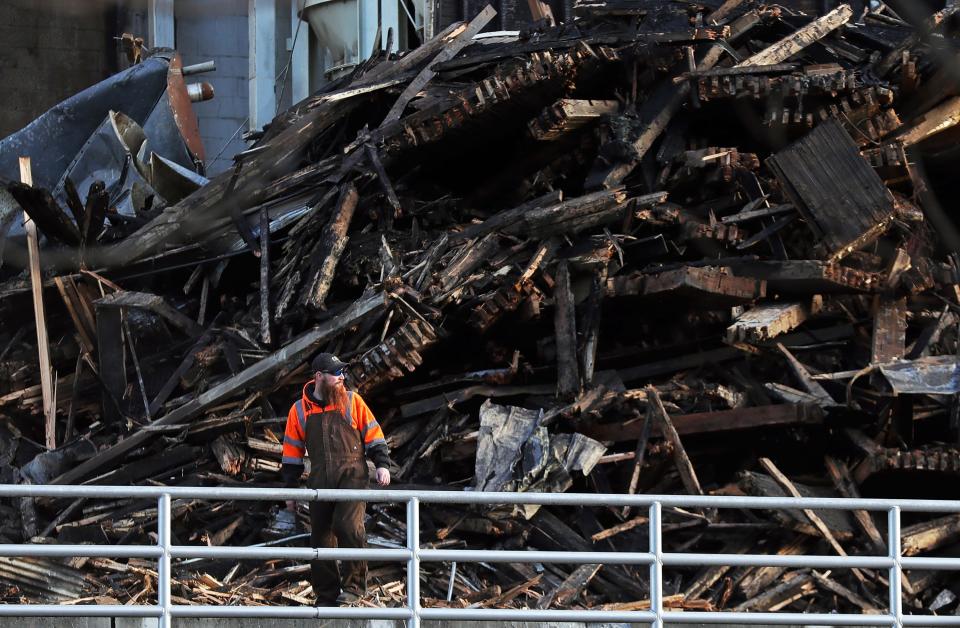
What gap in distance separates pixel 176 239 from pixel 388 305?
11.7 feet

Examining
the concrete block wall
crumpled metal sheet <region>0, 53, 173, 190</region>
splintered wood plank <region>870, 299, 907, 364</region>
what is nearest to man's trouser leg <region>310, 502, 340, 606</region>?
splintered wood plank <region>870, 299, 907, 364</region>

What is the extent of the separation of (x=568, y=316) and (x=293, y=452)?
12.6 ft

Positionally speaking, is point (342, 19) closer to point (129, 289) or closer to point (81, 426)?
point (129, 289)

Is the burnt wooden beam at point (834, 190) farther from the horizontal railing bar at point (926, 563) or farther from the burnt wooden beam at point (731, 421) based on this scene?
the horizontal railing bar at point (926, 563)

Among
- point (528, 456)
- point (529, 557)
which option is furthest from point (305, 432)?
point (528, 456)

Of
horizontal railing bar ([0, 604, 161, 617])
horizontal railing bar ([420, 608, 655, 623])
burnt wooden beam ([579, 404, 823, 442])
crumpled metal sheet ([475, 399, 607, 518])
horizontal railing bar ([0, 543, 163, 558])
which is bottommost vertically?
crumpled metal sheet ([475, 399, 607, 518])


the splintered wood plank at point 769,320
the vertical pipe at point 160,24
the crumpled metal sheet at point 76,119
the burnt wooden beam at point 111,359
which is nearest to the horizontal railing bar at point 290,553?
the splintered wood plank at point 769,320

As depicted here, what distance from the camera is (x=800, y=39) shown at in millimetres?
14430

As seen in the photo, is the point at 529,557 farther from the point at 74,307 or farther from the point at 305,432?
the point at 74,307

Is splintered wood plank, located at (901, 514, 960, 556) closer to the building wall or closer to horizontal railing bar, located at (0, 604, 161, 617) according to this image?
horizontal railing bar, located at (0, 604, 161, 617)

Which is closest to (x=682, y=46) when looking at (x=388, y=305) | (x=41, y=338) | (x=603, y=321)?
(x=603, y=321)

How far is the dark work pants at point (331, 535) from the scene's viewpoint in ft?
30.0

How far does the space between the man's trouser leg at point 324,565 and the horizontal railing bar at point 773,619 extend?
2.22 m

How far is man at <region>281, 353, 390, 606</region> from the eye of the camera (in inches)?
360
